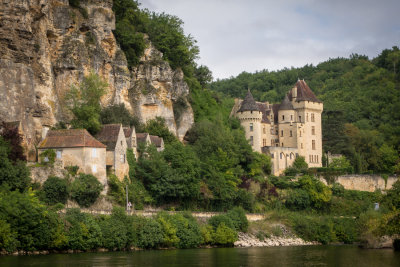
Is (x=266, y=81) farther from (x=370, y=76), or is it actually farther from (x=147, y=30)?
(x=147, y=30)

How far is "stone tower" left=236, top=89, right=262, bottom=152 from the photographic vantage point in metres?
85.4

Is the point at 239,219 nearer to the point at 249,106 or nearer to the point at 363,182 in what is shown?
the point at 249,106

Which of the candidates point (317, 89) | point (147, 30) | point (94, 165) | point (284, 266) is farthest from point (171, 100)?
point (317, 89)

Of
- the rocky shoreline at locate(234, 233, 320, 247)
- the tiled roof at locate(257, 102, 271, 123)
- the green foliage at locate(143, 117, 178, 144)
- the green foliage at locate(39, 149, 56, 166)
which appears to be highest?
the tiled roof at locate(257, 102, 271, 123)

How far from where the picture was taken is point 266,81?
131250mm

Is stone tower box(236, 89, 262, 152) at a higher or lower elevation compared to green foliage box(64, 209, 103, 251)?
higher

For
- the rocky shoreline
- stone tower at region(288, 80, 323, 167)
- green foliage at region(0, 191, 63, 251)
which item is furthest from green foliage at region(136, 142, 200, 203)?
stone tower at region(288, 80, 323, 167)

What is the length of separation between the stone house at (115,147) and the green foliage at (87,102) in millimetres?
999

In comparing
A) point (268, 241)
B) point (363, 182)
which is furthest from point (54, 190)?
point (363, 182)

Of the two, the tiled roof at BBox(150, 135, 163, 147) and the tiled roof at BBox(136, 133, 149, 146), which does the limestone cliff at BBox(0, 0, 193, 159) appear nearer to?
the tiled roof at BBox(150, 135, 163, 147)

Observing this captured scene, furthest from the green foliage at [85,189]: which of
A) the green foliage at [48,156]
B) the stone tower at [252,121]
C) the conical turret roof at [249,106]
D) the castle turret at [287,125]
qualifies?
the castle turret at [287,125]

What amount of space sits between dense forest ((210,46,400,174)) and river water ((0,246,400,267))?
2779 cm

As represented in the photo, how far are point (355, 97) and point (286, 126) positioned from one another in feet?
93.2

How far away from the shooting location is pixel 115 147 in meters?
61.4
